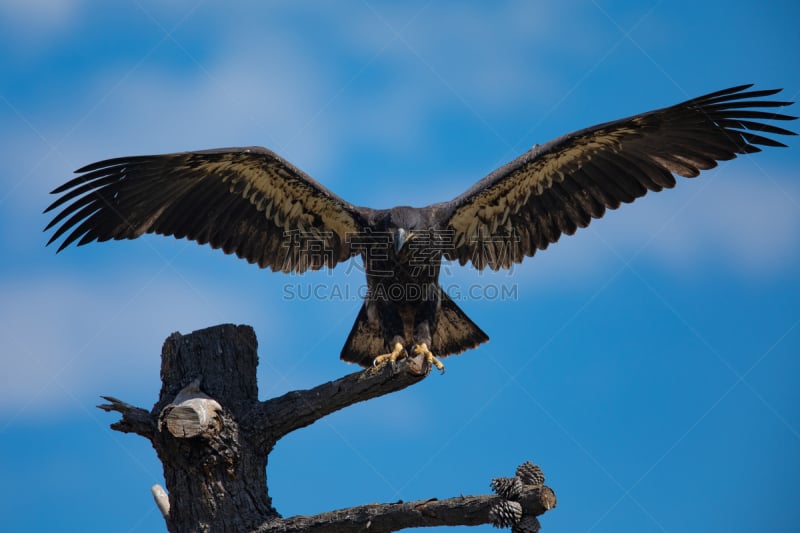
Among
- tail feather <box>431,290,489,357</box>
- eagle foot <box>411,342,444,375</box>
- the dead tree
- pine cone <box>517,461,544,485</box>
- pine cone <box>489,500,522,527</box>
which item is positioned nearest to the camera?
pine cone <box>489,500,522,527</box>

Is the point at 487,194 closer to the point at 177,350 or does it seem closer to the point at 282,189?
the point at 282,189

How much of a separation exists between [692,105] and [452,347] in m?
3.23

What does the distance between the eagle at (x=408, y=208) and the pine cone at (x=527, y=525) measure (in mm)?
2444

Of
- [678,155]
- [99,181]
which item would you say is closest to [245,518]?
[99,181]

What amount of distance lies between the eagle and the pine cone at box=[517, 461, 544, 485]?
2.27 m

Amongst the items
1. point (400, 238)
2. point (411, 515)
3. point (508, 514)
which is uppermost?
point (400, 238)

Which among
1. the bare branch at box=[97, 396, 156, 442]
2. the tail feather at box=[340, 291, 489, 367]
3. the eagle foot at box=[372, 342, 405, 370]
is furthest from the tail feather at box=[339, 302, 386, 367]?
the bare branch at box=[97, 396, 156, 442]

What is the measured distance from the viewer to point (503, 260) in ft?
26.9

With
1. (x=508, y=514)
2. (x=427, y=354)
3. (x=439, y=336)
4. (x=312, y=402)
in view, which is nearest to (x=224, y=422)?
(x=312, y=402)

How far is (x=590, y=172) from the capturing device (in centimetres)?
777

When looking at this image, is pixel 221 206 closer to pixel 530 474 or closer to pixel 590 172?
pixel 590 172

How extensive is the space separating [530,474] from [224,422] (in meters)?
2.33

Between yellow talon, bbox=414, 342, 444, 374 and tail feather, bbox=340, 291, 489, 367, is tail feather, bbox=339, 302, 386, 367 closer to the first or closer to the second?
tail feather, bbox=340, 291, 489, 367

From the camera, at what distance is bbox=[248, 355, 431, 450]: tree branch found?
5863mm
